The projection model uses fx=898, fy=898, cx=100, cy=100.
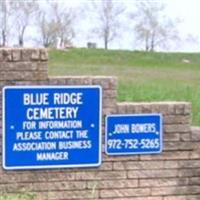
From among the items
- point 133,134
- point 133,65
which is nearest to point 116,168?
point 133,134

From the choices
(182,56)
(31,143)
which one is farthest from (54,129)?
(182,56)

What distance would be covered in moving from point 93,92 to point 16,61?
809 mm

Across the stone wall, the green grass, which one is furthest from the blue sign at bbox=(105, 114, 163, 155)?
the green grass

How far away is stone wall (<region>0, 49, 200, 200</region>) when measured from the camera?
342 inches

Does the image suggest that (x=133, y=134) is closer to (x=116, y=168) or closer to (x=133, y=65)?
(x=116, y=168)

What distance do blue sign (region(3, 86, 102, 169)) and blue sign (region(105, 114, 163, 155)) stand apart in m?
0.13

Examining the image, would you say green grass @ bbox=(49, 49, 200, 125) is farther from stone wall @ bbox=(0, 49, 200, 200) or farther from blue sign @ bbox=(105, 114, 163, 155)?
blue sign @ bbox=(105, 114, 163, 155)

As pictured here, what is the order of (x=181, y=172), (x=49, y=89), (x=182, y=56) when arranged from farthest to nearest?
1. (x=182, y=56)
2. (x=181, y=172)
3. (x=49, y=89)

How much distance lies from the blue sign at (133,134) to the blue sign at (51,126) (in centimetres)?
13

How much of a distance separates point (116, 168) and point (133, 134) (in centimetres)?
39

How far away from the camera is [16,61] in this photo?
866 centimetres

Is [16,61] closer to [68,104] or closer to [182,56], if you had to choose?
[68,104]

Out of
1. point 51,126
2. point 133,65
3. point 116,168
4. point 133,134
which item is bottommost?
point 133,65

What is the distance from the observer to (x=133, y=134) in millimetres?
8945
